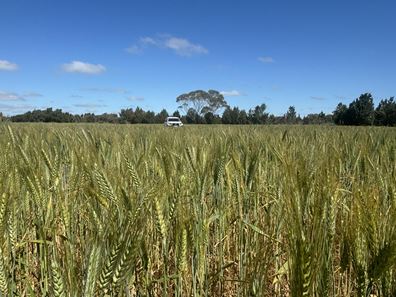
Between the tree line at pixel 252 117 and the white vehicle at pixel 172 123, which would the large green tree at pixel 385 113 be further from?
the white vehicle at pixel 172 123

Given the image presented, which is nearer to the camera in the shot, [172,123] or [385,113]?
[172,123]

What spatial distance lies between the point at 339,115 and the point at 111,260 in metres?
46.6

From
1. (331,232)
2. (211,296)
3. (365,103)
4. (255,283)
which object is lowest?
(211,296)

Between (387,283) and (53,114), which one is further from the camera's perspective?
(53,114)

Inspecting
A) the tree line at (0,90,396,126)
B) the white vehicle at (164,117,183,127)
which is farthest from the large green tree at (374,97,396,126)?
the white vehicle at (164,117,183,127)

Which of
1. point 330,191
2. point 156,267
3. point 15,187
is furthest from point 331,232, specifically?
point 15,187

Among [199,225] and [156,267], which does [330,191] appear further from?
[156,267]

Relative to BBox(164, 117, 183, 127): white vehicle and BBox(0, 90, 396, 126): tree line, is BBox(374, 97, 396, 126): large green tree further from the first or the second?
BBox(164, 117, 183, 127): white vehicle

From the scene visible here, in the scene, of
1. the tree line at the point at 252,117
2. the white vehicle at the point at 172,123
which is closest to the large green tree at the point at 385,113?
the tree line at the point at 252,117

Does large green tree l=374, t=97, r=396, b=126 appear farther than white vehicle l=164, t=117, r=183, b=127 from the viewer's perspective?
Yes

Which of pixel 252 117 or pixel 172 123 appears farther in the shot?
pixel 252 117

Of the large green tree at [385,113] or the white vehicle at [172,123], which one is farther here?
the large green tree at [385,113]

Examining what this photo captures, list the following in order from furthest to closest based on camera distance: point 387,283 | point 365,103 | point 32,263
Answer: point 365,103, point 32,263, point 387,283

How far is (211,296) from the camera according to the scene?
4.07ft
